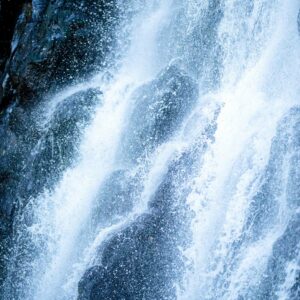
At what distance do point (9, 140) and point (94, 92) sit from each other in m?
2.34

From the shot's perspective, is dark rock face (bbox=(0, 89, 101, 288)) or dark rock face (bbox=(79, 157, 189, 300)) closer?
dark rock face (bbox=(79, 157, 189, 300))

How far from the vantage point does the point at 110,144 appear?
7375mm

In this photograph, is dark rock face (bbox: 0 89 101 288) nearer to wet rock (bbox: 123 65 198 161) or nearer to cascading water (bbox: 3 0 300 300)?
cascading water (bbox: 3 0 300 300)

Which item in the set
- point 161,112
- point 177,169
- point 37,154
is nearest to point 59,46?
point 37,154

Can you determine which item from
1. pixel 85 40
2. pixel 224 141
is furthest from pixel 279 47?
pixel 85 40

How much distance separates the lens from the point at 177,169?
614cm

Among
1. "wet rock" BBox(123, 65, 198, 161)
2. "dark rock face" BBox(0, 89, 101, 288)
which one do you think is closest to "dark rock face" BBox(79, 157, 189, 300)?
"wet rock" BBox(123, 65, 198, 161)

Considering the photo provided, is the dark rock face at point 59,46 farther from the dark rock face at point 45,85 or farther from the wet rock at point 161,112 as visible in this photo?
the wet rock at point 161,112

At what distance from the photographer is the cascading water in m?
5.19

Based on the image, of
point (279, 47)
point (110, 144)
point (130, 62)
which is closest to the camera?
point (279, 47)

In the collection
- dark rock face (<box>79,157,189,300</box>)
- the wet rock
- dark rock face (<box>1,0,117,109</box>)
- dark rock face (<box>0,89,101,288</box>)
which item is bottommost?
dark rock face (<box>79,157,189,300</box>)

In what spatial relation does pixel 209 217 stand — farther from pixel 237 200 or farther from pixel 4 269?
pixel 4 269

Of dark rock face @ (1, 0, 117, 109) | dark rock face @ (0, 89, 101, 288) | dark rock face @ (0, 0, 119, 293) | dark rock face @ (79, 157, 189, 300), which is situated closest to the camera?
dark rock face @ (79, 157, 189, 300)

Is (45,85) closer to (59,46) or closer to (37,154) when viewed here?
(59,46)
